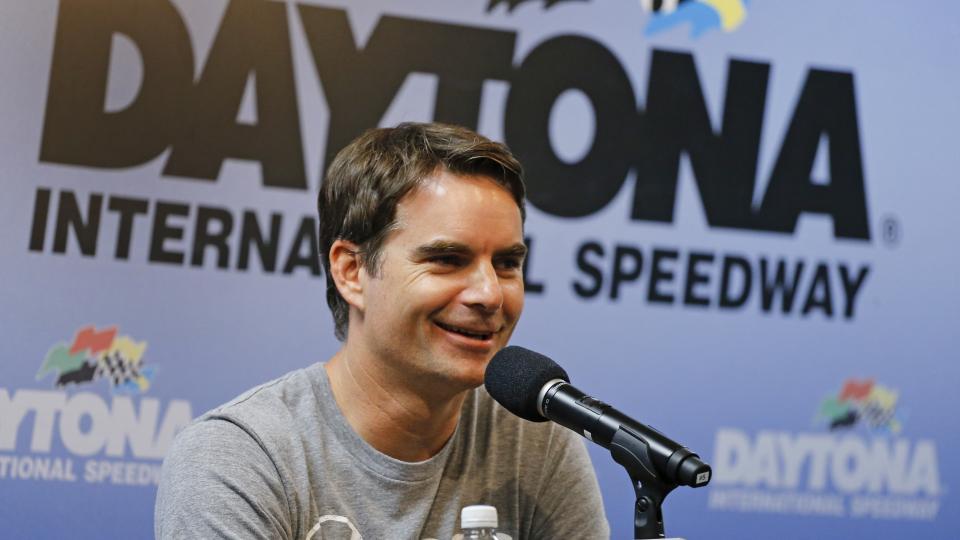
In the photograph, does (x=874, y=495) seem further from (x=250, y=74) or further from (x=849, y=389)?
(x=250, y=74)

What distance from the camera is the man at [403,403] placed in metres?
1.94

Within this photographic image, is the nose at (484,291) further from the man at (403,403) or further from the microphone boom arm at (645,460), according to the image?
the microphone boom arm at (645,460)

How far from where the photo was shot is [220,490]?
6.05 feet

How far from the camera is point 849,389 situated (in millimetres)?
3607

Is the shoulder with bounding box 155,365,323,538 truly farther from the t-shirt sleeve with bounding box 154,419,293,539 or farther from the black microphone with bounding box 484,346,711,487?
the black microphone with bounding box 484,346,711,487

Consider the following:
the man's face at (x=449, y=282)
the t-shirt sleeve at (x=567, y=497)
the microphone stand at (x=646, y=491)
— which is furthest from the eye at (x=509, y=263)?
the microphone stand at (x=646, y=491)

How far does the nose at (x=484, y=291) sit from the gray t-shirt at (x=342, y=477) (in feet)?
1.00

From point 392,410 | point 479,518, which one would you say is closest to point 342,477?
point 392,410

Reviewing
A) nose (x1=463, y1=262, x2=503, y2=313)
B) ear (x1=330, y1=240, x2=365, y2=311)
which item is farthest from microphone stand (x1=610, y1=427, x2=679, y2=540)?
ear (x1=330, y1=240, x2=365, y2=311)

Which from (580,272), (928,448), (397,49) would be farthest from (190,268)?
(928,448)

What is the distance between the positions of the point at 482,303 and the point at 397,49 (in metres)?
1.64

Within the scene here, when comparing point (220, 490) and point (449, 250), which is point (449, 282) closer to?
point (449, 250)

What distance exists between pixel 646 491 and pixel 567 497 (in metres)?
0.86

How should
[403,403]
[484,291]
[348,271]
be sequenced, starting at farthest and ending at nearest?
[348,271], [403,403], [484,291]
